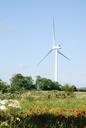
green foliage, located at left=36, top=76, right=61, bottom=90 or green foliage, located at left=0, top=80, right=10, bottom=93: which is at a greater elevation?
green foliage, located at left=36, top=76, right=61, bottom=90

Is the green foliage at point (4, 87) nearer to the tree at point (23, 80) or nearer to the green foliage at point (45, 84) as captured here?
the tree at point (23, 80)

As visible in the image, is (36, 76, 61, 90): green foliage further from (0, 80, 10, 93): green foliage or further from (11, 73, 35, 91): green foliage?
(0, 80, 10, 93): green foliage

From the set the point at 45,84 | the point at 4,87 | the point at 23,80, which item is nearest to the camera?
the point at 4,87

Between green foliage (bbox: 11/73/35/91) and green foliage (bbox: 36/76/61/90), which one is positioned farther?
green foliage (bbox: 36/76/61/90)

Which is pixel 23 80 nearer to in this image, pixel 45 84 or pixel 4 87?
pixel 45 84

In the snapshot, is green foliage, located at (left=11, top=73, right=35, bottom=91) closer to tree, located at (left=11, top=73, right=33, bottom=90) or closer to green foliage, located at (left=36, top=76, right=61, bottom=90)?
tree, located at (left=11, top=73, right=33, bottom=90)

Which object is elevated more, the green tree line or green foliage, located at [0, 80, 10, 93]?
the green tree line

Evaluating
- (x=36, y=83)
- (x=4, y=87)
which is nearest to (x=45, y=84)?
(x=36, y=83)

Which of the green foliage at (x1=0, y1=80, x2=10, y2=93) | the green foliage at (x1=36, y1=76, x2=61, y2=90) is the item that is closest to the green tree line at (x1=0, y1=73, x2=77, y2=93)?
the green foliage at (x1=36, y1=76, x2=61, y2=90)

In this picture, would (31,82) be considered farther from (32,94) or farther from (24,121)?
(24,121)

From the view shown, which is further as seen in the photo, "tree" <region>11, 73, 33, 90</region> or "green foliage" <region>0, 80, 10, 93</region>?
"tree" <region>11, 73, 33, 90</region>

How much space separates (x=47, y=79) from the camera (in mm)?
44781

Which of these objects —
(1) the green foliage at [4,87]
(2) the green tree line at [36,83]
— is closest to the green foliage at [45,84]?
(2) the green tree line at [36,83]

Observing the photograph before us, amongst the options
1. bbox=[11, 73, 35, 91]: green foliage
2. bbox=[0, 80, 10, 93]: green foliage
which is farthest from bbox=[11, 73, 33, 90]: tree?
bbox=[0, 80, 10, 93]: green foliage
